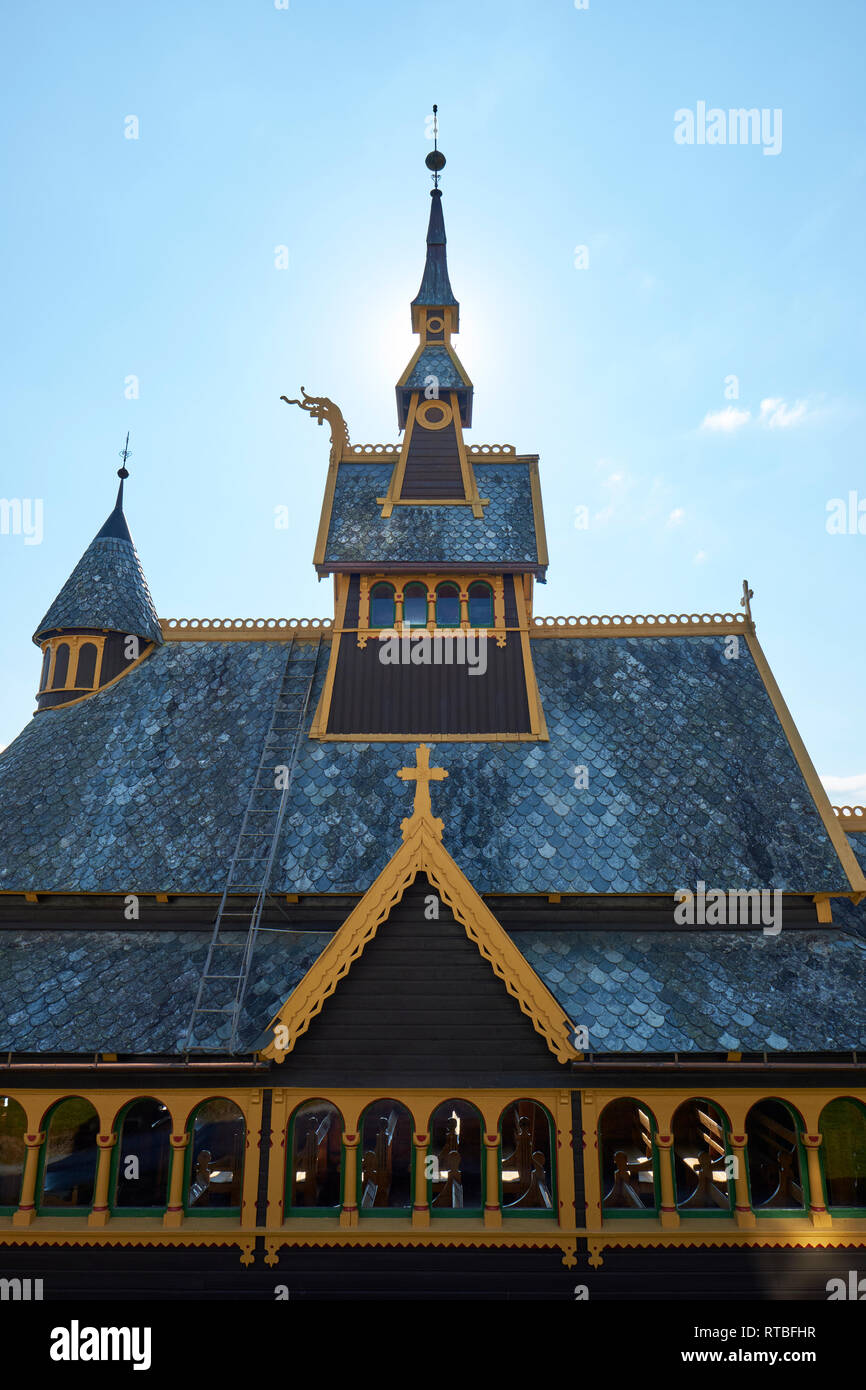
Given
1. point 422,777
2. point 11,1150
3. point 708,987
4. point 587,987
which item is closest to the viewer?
point 422,777

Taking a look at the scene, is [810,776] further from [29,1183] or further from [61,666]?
[61,666]

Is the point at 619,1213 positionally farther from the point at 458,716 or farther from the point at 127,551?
the point at 127,551

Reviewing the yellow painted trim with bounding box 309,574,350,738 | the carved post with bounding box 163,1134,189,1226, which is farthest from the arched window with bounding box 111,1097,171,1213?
the yellow painted trim with bounding box 309,574,350,738

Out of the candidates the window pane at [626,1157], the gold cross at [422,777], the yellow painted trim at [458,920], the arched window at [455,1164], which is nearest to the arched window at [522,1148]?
the arched window at [455,1164]

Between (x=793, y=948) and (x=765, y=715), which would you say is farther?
(x=765, y=715)

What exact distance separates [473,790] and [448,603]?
5.24 m

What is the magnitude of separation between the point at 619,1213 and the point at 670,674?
36.9 ft

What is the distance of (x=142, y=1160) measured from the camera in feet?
49.4

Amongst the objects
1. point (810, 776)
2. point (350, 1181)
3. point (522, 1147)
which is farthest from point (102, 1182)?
point (810, 776)

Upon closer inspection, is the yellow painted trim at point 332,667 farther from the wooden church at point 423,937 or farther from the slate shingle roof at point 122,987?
the slate shingle roof at point 122,987

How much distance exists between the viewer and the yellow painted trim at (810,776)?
1476cm
